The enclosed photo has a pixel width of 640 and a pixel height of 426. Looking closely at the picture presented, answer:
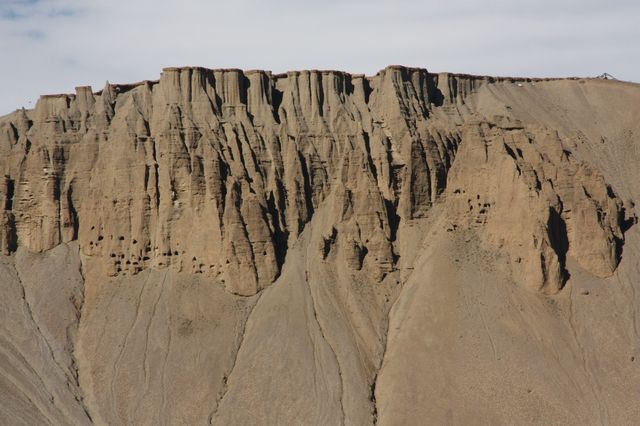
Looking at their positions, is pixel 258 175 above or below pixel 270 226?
above

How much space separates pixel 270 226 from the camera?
77625mm

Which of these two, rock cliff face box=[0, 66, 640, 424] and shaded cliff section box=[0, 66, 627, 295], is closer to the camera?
rock cliff face box=[0, 66, 640, 424]

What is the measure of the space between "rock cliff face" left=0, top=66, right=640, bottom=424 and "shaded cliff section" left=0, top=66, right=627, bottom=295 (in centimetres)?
17

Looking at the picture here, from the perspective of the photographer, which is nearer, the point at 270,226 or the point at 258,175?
the point at 270,226

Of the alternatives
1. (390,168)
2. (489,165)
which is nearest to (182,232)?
(390,168)

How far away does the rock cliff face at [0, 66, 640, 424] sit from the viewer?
7081cm

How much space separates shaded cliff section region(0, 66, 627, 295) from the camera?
76250 millimetres

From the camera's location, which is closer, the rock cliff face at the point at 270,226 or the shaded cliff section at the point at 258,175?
the rock cliff face at the point at 270,226

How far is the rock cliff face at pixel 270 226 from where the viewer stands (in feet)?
232

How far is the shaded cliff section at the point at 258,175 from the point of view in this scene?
76.2 metres

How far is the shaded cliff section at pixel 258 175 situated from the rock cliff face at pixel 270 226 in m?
0.17

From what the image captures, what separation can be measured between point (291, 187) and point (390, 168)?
28.2 ft

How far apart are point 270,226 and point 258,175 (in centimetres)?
504

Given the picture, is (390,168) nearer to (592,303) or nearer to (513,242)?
(513,242)
